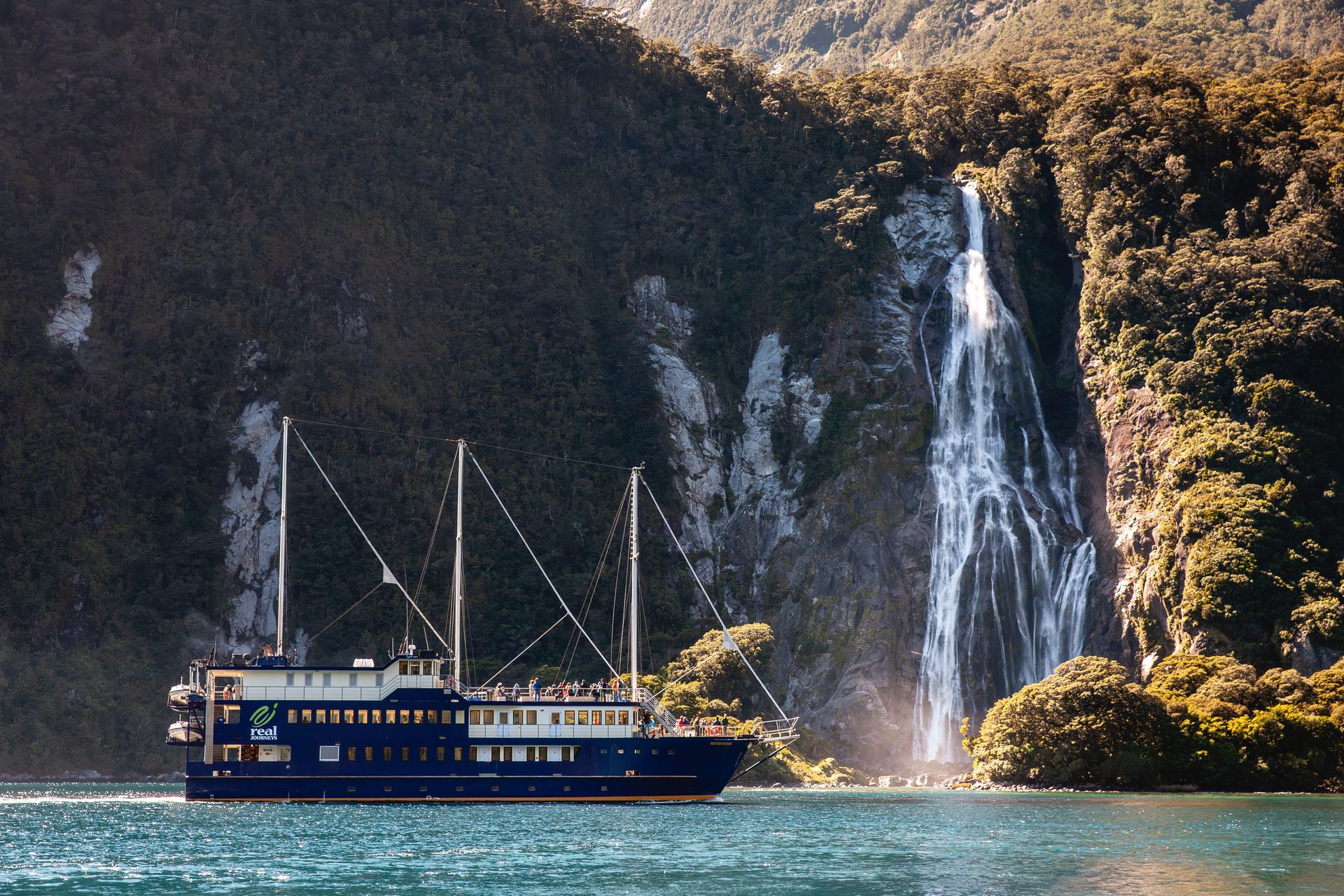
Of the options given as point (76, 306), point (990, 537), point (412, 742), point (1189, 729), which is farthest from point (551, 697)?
point (76, 306)

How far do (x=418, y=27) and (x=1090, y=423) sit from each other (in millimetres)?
64046

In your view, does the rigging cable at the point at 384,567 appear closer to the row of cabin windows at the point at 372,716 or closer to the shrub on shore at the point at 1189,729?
the row of cabin windows at the point at 372,716

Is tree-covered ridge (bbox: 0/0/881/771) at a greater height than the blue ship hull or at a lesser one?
greater

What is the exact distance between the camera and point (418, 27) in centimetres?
13050

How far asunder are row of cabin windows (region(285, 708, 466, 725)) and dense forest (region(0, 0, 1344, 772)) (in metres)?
31.9

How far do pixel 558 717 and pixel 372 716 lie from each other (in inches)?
318

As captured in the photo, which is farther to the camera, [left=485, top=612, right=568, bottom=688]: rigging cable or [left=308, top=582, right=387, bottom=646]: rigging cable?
[left=308, top=582, right=387, bottom=646]: rigging cable

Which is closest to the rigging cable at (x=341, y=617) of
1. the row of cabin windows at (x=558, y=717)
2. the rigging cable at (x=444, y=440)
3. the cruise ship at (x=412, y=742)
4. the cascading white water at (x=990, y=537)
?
the rigging cable at (x=444, y=440)

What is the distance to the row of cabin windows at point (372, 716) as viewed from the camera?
2685 inches

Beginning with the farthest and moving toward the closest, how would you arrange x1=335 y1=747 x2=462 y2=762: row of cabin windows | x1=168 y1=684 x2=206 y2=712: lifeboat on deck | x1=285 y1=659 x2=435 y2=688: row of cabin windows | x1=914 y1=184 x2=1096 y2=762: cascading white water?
1. x1=914 y1=184 x2=1096 y2=762: cascading white water
2. x1=168 y1=684 x2=206 y2=712: lifeboat on deck
3. x1=285 y1=659 x2=435 y2=688: row of cabin windows
4. x1=335 y1=747 x2=462 y2=762: row of cabin windows

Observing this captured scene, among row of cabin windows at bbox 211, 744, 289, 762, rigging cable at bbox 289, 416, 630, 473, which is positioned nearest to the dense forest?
rigging cable at bbox 289, 416, 630, 473

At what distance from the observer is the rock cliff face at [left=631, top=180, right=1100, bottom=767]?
9794 centimetres

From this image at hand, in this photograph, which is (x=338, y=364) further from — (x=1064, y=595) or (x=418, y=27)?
(x=1064, y=595)

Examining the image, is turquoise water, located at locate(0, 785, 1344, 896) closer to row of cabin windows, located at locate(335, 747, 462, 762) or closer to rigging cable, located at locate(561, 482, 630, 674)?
row of cabin windows, located at locate(335, 747, 462, 762)
